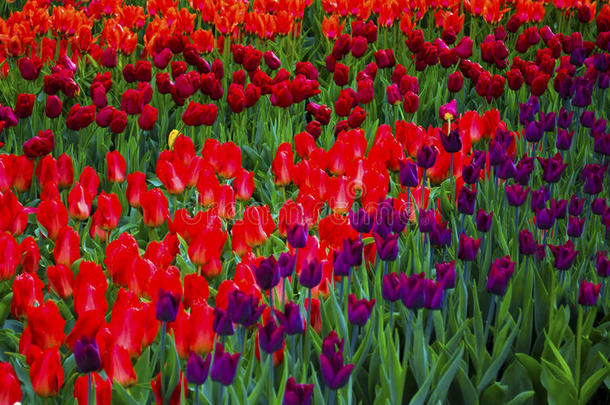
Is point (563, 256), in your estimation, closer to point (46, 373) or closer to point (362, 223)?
point (362, 223)

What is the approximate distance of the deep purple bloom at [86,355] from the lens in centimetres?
145

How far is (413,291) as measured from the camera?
176 centimetres

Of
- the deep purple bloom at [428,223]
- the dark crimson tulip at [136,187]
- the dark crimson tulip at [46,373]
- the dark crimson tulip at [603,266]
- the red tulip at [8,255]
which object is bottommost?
the dark crimson tulip at [136,187]

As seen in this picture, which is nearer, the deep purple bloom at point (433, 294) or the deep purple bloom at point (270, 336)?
the deep purple bloom at point (270, 336)

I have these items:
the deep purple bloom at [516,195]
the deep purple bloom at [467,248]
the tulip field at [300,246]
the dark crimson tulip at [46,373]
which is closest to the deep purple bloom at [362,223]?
the tulip field at [300,246]

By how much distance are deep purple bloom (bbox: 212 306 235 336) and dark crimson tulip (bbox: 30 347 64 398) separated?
33 cm

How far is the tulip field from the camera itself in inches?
69.4

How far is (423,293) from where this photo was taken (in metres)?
1.76

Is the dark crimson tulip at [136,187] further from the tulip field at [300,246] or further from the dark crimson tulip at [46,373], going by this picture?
the dark crimson tulip at [46,373]

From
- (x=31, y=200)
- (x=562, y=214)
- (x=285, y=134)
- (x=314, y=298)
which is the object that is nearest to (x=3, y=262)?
(x=314, y=298)

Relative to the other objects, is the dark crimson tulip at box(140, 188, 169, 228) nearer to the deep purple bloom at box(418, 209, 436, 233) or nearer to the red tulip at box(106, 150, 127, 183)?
the red tulip at box(106, 150, 127, 183)

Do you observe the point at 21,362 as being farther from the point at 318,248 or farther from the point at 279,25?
the point at 279,25

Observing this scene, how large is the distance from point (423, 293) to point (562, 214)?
848 millimetres

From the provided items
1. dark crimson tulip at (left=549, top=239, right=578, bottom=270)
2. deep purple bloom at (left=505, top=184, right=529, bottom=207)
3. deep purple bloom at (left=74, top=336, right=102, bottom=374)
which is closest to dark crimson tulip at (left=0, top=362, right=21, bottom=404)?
deep purple bloom at (left=74, top=336, right=102, bottom=374)
